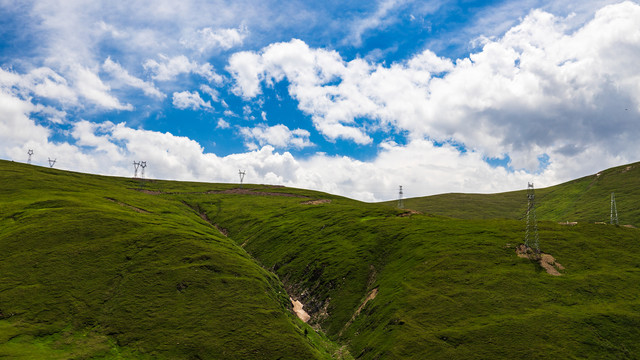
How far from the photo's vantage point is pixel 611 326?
59188mm

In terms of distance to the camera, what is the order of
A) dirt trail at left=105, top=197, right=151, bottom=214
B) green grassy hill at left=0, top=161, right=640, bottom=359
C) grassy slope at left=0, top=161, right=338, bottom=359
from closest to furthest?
grassy slope at left=0, top=161, right=338, bottom=359
green grassy hill at left=0, top=161, right=640, bottom=359
dirt trail at left=105, top=197, right=151, bottom=214

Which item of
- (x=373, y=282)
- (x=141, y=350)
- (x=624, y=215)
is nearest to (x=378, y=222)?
(x=373, y=282)

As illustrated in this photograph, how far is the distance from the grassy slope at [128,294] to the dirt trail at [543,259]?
53.2 metres

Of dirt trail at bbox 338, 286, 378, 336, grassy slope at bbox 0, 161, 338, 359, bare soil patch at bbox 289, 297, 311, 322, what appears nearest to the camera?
grassy slope at bbox 0, 161, 338, 359

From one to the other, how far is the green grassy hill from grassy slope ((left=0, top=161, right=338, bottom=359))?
28 cm

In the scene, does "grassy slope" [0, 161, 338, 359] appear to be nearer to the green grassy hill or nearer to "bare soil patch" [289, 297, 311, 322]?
the green grassy hill

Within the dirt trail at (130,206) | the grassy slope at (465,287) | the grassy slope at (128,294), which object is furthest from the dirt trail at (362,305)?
the dirt trail at (130,206)

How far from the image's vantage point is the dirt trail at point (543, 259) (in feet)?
248

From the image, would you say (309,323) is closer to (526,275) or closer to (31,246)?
(526,275)

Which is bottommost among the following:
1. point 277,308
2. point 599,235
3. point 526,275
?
point 277,308

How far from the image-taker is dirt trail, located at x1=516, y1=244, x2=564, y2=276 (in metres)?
75.7

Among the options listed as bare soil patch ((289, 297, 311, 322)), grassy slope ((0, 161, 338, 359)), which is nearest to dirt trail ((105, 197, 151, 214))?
grassy slope ((0, 161, 338, 359))

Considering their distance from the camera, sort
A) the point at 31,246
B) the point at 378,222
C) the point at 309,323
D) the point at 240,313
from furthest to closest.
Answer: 1. the point at 378,222
2. the point at 309,323
3. the point at 31,246
4. the point at 240,313

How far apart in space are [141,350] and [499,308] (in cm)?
6120
